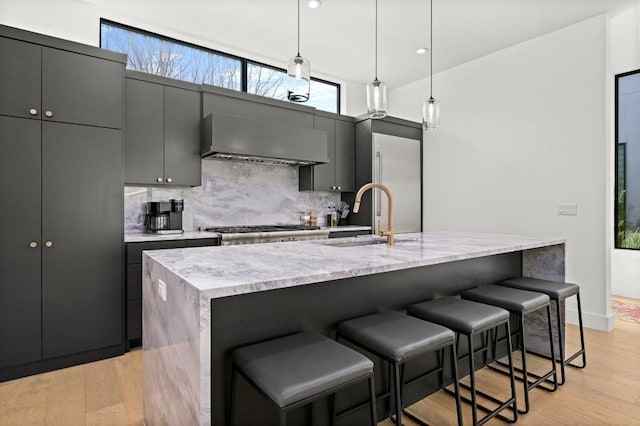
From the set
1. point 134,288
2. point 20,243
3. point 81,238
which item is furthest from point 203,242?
point 20,243

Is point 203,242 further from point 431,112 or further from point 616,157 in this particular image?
point 616,157

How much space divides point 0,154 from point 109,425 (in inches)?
74.2

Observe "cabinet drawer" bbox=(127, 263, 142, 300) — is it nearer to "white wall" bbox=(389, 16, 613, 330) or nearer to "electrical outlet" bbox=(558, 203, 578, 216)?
"white wall" bbox=(389, 16, 613, 330)

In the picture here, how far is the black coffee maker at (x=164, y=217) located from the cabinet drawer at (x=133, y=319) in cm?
68

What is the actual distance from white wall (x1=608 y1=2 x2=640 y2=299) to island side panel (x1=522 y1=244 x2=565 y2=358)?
114cm

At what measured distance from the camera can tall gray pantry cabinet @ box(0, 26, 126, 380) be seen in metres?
2.51

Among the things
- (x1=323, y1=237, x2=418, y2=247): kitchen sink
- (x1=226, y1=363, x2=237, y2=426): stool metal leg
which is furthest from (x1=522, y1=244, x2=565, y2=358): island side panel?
(x1=226, y1=363, x2=237, y2=426): stool metal leg

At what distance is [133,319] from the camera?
9.82 ft

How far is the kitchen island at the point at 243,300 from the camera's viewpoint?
1204 millimetres

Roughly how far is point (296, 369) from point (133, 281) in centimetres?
225

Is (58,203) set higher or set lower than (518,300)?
higher

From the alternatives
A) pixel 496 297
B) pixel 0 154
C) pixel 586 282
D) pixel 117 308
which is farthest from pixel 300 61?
pixel 586 282

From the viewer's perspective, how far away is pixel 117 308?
9.52 feet

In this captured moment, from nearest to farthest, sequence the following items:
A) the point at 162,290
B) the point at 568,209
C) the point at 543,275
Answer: the point at 162,290, the point at 543,275, the point at 568,209
